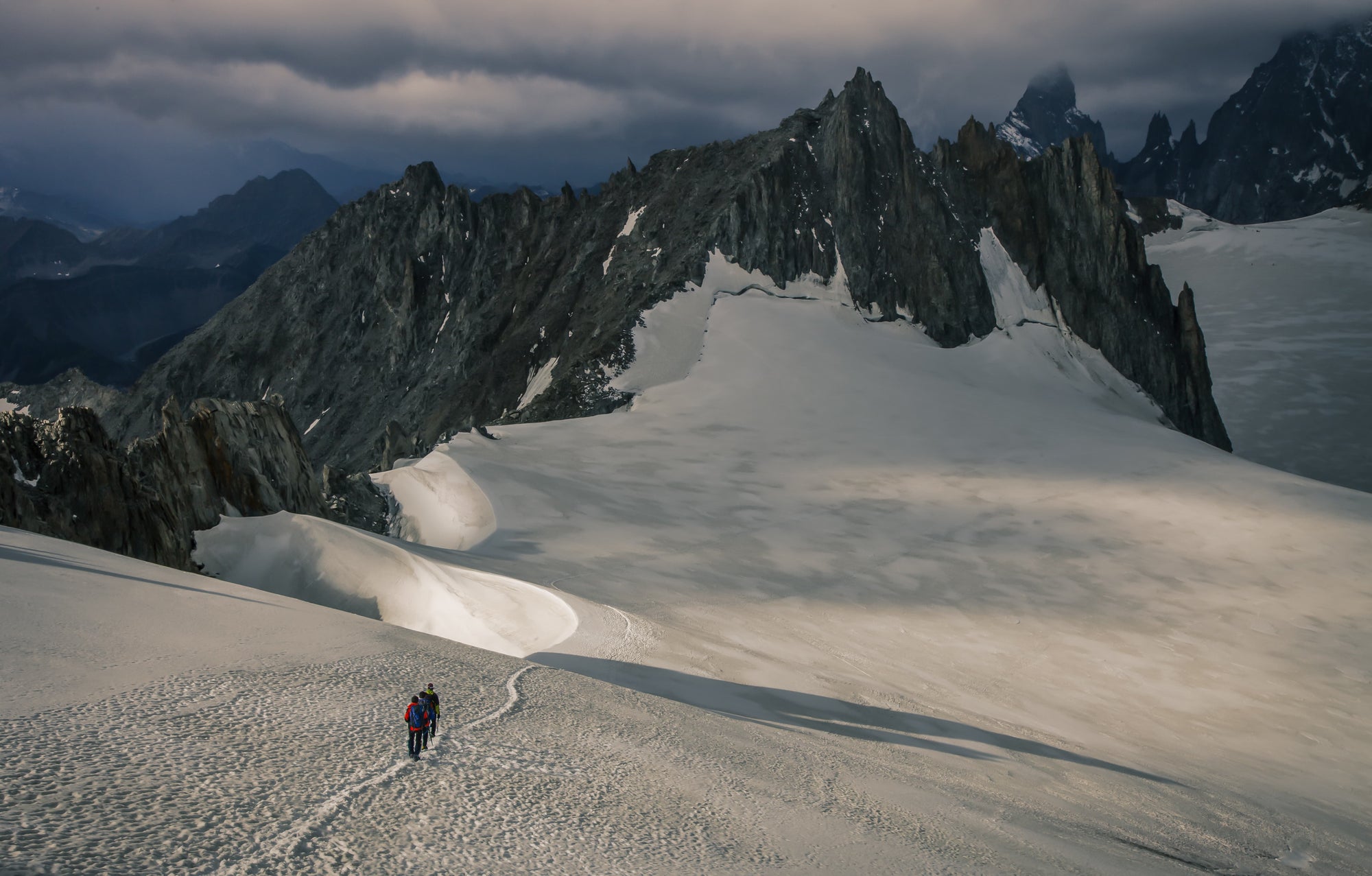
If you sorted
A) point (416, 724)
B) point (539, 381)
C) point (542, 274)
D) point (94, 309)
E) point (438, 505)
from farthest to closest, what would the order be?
point (94, 309) → point (542, 274) → point (539, 381) → point (438, 505) → point (416, 724)

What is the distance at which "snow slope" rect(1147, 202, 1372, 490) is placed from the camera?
72.4 meters

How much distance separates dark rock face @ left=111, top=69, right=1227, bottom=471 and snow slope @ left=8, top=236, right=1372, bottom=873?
18.2 metres

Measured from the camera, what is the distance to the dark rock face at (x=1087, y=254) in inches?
2293

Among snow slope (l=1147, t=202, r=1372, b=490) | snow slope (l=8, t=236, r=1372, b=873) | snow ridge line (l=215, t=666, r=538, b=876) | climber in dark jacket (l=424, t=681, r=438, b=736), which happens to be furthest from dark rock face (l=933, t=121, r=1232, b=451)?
snow ridge line (l=215, t=666, r=538, b=876)

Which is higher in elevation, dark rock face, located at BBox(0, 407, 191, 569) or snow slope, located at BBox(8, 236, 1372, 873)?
dark rock face, located at BBox(0, 407, 191, 569)

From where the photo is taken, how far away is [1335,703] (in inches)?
677

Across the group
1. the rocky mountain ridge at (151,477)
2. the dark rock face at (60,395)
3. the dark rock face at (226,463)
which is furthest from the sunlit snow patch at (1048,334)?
the dark rock face at (60,395)

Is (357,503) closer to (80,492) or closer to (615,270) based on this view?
(80,492)

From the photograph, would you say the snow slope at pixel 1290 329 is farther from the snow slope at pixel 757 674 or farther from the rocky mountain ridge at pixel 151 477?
the rocky mountain ridge at pixel 151 477

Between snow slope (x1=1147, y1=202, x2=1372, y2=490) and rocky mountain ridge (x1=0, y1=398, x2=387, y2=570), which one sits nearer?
rocky mountain ridge (x1=0, y1=398, x2=387, y2=570)

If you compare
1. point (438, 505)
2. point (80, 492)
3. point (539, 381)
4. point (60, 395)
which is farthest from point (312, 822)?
point (60, 395)

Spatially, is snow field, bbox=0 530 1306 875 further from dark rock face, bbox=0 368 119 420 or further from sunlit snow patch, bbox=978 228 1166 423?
dark rock face, bbox=0 368 119 420

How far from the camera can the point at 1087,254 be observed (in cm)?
5984

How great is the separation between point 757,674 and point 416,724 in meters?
7.30
